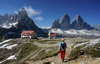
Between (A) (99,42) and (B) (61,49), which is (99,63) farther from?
(A) (99,42)

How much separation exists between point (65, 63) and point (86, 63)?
285 cm

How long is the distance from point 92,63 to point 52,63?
18.2 ft

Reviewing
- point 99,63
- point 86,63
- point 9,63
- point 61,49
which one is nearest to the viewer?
point 99,63

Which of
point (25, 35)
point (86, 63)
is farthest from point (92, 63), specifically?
point (25, 35)

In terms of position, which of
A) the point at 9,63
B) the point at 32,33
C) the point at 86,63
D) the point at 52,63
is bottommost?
the point at 9,63

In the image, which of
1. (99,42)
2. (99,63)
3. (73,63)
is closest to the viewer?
(99,63)

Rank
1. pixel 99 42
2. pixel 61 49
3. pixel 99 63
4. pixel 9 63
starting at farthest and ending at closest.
A: pixel 9 63 < pixel 99 42 < pixel 61 49 < pixel 99 63

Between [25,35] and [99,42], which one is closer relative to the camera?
[99,42]

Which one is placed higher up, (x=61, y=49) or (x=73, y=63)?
(x=61, y=49)

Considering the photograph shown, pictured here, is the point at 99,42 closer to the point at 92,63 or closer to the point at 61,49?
the point at 92,63

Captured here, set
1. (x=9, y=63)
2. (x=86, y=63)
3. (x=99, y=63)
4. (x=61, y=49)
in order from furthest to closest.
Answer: (x=9, y=63) → (x=61, y=49) → (x=86, y=63) → (x=99, y=63)

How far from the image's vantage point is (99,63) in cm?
812

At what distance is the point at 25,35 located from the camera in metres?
73.8

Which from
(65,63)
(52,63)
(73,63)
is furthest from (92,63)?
(52,63)
